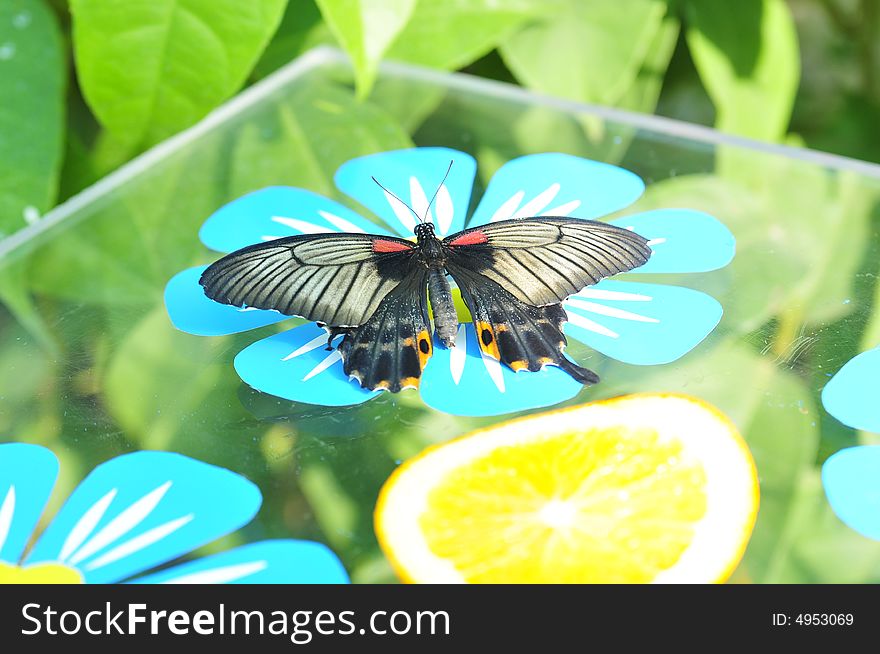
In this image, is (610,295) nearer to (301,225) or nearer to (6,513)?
(301,225)

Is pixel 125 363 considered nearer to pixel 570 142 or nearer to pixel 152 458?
pixel 152 458

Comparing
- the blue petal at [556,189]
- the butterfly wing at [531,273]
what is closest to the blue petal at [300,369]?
the butterfly wing at [531,273]

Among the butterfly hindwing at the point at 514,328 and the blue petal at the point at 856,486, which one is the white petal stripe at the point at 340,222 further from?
the blue petal at the point at 856,486

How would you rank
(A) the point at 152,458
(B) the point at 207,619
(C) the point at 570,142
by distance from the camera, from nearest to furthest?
(B) the point at 207,619 < (A) the point at 152,458 < (C) the point at 570,142

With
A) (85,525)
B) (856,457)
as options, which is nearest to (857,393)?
(856,457)

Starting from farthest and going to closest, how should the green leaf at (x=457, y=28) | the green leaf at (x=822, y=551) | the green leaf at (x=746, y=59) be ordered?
the green leaf at (x=746, y=59) < the green leaf at (x=457, y=28) < the green leaf at (x=822, y=551)

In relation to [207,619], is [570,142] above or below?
above

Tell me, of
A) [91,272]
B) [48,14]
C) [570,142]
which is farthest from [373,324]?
[48,14]
